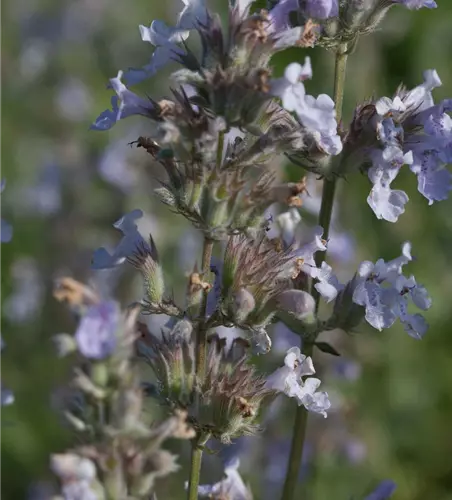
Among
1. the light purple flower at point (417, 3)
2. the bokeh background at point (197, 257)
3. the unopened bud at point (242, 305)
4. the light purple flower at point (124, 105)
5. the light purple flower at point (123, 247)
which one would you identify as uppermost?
the light purple flower at point (417, 3)

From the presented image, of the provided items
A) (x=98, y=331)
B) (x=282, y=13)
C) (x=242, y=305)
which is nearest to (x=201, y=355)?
(x=242, y=305)

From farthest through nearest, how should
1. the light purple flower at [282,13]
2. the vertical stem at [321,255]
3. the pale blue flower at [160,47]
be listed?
the vertical stem at [321,255]
the light purple flower at [282,13]
the pale blue flower at [160,47]

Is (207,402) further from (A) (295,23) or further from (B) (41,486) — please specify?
(B) (41,486)

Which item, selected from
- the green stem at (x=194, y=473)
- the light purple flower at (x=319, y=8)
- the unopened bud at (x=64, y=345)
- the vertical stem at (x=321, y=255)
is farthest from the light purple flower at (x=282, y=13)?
the green stem at (x=194, y=473)

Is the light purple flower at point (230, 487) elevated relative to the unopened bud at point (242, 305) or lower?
lower

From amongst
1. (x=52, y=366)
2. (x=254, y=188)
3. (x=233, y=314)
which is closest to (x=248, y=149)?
(x=254, y=188)

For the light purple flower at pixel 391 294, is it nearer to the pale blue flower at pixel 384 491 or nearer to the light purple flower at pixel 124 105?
the pale blue flower at pixel 384 491
